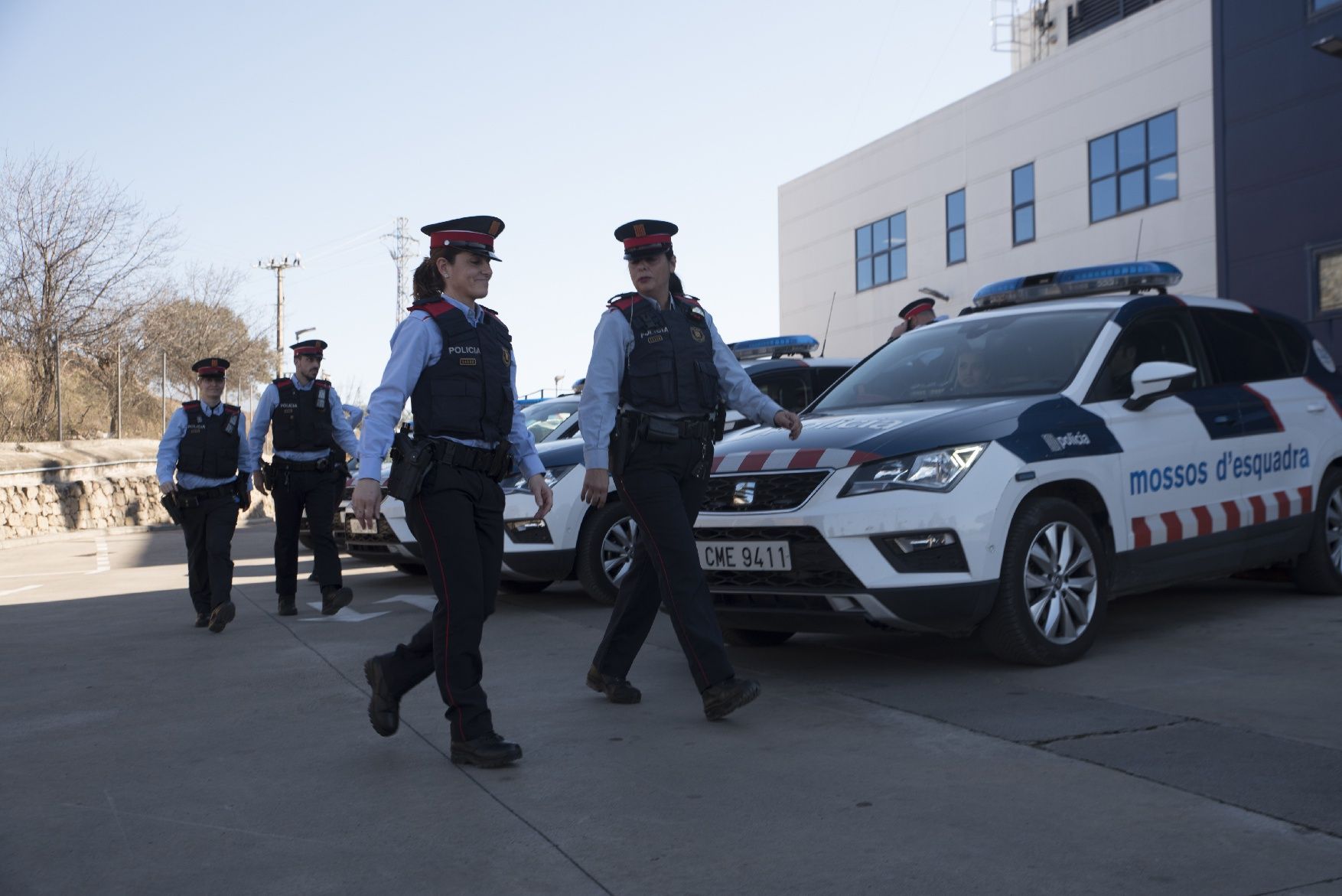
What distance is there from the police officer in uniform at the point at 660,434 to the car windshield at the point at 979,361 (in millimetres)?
1480

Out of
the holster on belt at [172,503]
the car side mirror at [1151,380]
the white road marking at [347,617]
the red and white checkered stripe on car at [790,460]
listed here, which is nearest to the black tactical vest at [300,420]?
the holster on belt at [172,503]

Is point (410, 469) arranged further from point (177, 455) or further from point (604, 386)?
point (177, 455)

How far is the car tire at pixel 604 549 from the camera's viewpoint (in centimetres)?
854

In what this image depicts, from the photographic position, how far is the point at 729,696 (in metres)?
4.98

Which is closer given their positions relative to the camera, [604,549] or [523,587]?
[604,549]

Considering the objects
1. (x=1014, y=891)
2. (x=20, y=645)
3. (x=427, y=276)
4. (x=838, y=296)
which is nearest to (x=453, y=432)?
(x=427, y=276)

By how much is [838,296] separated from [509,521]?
26.6 meters

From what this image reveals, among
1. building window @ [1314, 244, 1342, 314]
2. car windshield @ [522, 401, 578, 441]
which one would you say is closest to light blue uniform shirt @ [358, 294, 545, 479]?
car windshield @ [522, 401, 578, 441]

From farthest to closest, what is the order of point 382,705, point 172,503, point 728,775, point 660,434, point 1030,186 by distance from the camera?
point 1030,186 < point 172,503 < point 660,434 < point 382,705 < point 728,775

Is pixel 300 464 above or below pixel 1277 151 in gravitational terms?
below

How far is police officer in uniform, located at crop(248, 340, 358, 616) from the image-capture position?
923cm

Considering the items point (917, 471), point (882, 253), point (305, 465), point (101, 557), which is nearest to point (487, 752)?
point (917, 471)

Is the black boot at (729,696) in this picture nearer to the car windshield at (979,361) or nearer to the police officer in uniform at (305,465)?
the car windshield at (979,361)

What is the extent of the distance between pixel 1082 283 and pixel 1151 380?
168 centimetres
